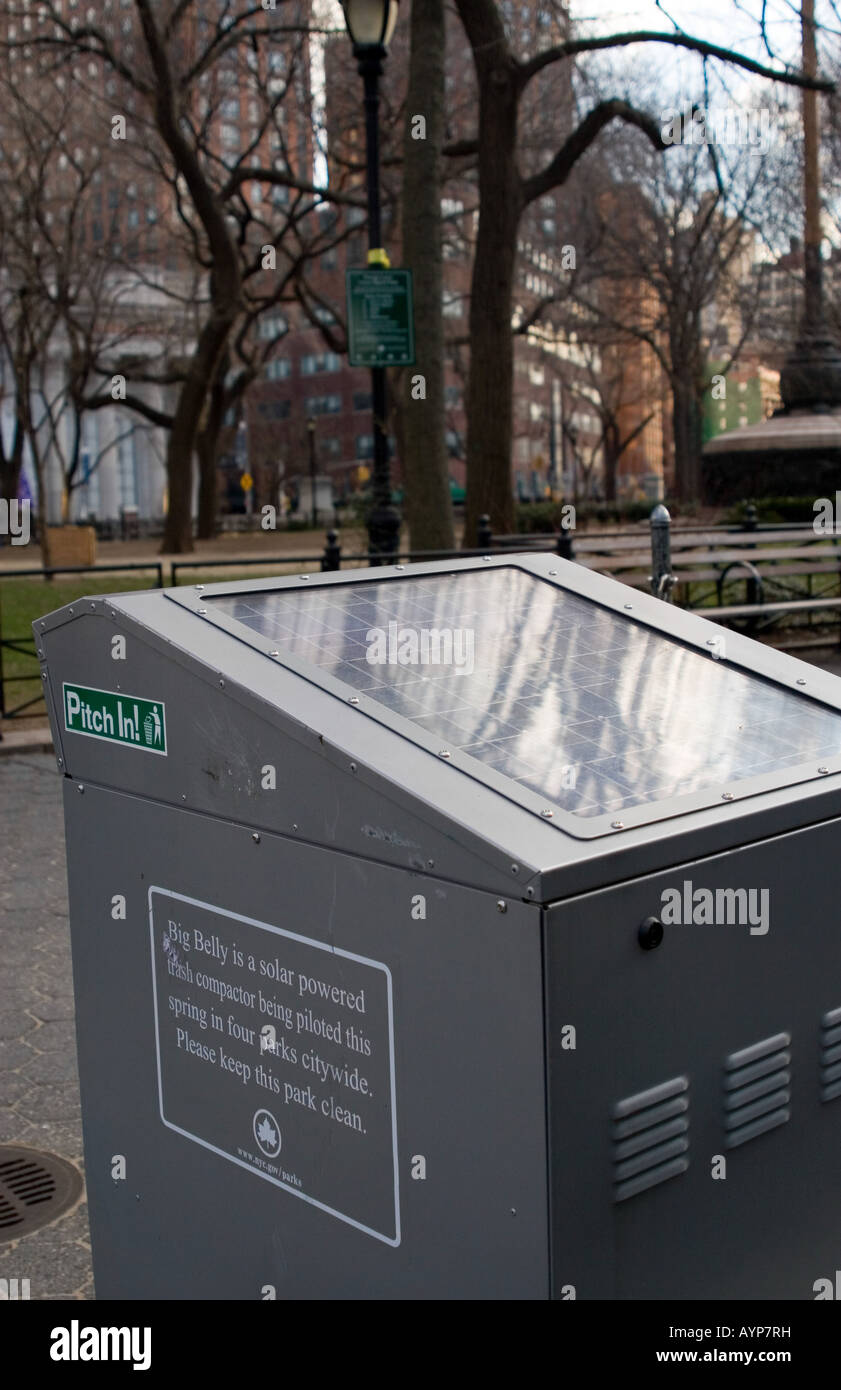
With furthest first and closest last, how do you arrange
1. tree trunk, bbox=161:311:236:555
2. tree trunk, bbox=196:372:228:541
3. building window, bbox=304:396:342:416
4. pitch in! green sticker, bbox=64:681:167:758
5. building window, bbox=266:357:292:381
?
building window, bbox=266:357:292:381
building window, bbox=304:396:342:416
tree trunk, bbox=196:372:228:541
tree trunk, bbox=161:311:236:555
pitch in! green sticker, bbox=64:681:167:758

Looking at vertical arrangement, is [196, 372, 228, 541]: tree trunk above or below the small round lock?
above

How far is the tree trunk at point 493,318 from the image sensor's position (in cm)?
1664

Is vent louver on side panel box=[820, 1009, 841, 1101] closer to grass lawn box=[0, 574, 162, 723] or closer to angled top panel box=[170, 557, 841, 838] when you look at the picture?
angled top panel box=[170, 557, 841, 838]

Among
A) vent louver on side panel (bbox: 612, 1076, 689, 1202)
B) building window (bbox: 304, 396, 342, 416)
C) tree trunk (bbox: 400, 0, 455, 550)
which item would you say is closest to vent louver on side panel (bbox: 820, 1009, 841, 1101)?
vent louver on side panel (bbox: 612, 1076, 689, 1202)

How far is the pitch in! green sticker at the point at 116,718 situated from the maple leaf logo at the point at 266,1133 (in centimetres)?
63

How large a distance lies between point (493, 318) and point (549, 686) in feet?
49.4

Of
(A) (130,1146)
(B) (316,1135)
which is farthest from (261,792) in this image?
(A) (130,1146)

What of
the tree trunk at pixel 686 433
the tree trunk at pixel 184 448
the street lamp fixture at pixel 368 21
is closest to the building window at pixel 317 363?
the tree trunk at pixel 686 433

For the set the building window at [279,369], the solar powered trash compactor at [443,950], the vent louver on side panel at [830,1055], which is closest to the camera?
the solar powered trash compactor at [443,950]

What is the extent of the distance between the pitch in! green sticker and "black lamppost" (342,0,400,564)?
9126mm

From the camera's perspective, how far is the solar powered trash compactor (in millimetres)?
1979

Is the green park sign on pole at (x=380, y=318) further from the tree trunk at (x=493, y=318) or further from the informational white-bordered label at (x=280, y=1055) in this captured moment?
the informational white-bordered label at (x=280, y=1055)

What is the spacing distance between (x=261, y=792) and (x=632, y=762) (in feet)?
1.90
